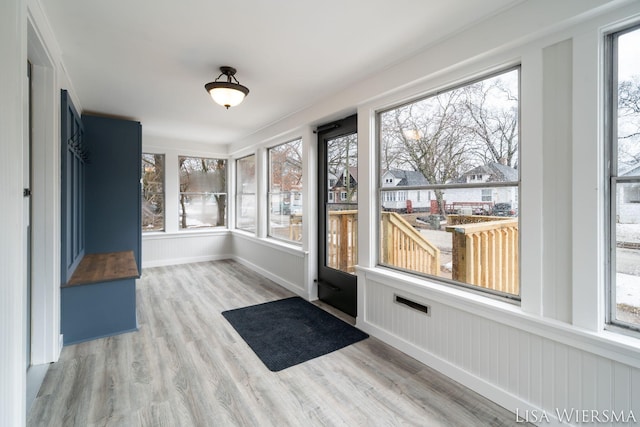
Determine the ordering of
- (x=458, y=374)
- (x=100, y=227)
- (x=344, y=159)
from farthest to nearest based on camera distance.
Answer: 1. (x=100, y=227)
2. (x=344, y=159)
3. (x=458, y=374)

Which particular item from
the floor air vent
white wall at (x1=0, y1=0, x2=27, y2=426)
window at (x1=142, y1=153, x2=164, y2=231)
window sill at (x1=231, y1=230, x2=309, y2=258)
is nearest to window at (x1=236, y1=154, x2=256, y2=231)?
window sill at (x1=231, y1=230, x2=309, y2=258)

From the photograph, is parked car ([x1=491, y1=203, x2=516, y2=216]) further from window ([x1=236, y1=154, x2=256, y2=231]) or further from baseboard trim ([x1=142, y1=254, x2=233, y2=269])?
baseboard trim ([x1=142, y1=254, x2=233, y2=269])

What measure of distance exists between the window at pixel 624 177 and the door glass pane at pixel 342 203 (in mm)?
2187

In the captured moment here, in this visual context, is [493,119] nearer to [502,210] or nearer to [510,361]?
[502,210]

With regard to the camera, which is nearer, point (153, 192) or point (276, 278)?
point (276, 278)

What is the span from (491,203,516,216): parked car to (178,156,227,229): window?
5613 mm

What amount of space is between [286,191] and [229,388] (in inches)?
122

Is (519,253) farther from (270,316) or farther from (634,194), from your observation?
(270,316)

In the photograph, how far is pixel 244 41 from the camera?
2.30 m

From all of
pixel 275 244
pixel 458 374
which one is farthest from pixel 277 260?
pixel 458 374

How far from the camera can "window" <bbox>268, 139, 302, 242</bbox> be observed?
4.49 metres

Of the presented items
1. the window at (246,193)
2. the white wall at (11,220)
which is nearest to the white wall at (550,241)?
the white wall at (11,220)

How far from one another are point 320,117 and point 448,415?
10.2ft

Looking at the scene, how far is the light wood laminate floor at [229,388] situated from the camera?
1.84 meters
